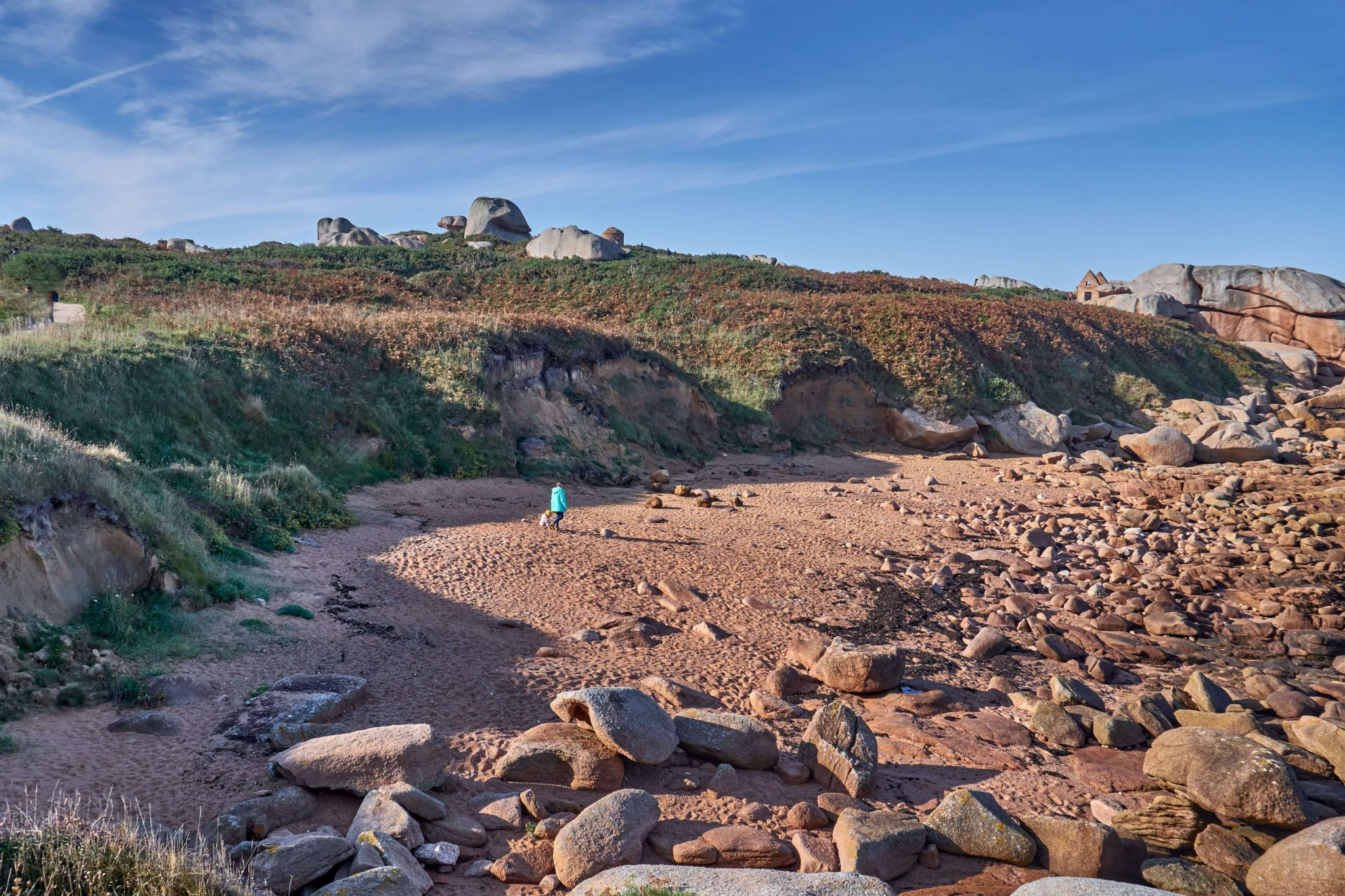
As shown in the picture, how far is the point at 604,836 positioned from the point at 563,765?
114 cm

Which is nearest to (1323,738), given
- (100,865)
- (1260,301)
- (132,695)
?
(100,865)

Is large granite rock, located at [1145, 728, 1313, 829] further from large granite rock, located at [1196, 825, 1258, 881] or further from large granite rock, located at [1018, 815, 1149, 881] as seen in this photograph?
large granite rock, located at [1018, 815, 1149, 881]

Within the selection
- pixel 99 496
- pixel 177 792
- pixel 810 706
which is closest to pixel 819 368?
pixel 810 706

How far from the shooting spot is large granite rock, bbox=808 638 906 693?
28.9ft

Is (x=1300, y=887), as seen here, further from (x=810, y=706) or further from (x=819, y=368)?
(x=819, y=368)

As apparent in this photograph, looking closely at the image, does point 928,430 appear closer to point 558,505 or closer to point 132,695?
point 558,505

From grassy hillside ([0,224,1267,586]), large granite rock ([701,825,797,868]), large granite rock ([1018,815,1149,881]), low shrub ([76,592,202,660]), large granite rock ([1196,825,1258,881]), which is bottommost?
large granite rock ([1196,825,1258,881])

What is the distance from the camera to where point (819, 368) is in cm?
2819

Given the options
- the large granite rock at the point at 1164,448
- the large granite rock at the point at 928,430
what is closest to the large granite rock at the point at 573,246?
the large granite rock at the point at 928,430

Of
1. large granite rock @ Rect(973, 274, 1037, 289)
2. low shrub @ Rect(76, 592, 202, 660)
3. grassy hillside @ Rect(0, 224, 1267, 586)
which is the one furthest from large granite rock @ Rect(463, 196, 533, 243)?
low shrub @ Rect(76, 592, 202, 660)

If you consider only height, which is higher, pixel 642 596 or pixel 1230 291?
pixel 1230 291

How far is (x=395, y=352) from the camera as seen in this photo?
2155 cm

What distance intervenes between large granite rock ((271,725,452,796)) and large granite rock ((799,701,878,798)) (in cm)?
306

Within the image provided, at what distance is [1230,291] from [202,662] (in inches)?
2350
